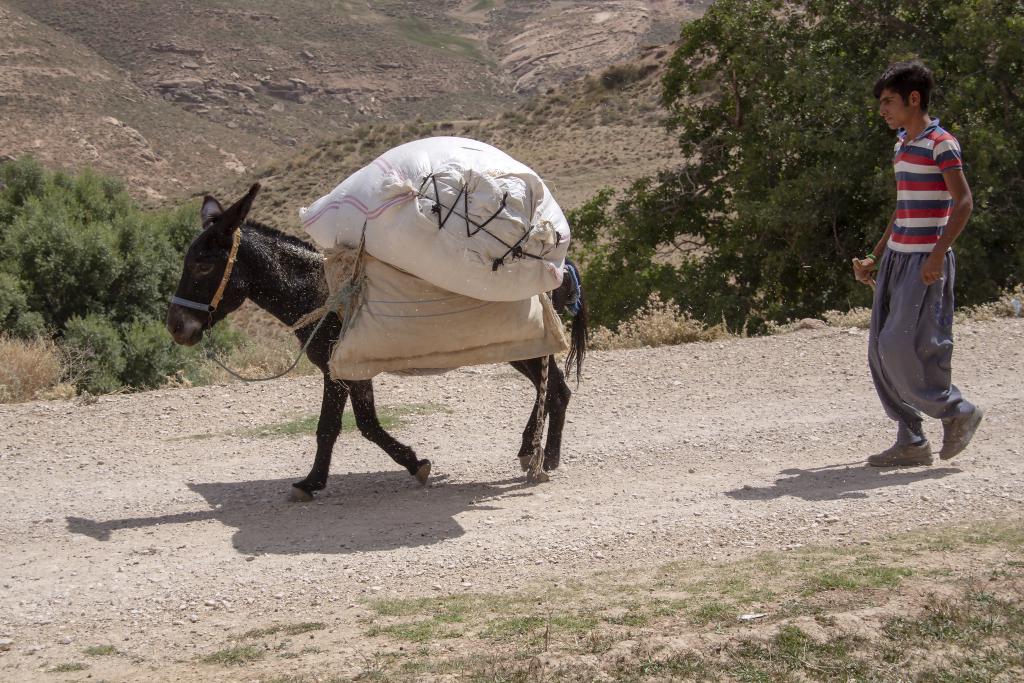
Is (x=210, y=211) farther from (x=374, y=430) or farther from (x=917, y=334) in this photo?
(x=917, y=334)

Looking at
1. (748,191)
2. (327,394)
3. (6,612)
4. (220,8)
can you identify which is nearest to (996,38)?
(748,191)

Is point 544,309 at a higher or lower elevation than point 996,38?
lower

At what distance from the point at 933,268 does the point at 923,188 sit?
1.44 feet

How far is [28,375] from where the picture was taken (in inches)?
367

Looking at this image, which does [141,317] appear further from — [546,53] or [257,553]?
[546,53]

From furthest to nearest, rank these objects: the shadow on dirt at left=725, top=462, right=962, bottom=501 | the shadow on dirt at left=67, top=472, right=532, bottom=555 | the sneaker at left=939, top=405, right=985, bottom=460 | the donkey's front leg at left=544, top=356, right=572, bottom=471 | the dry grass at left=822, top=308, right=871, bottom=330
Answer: the dry grass at left=822, top=308, right=871, bottom=330 → the donkey's front leg at left=544, top=356, right=572, bottom=471 → the sneaker at left=939, top=405, right=985, bottom=460 → the shadow on dirt at left=725, top=462, right=962, bottom=501 → the shadow on dirt at left=67, top=472, right=532, bottom=555

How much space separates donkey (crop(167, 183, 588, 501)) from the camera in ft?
19.3

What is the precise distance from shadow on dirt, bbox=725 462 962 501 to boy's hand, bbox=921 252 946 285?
1084 mm

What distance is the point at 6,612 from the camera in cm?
454

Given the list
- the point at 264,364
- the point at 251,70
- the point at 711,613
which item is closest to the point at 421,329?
the point at 711,613

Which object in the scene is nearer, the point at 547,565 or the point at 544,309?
the point at 547,565

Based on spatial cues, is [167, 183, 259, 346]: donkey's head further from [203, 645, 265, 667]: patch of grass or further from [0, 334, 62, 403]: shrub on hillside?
[0, 334, 62, 403]: shrub on hillside

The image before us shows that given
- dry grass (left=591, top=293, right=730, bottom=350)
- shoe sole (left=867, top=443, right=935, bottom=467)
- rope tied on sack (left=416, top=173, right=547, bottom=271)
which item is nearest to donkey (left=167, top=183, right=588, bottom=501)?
rope tied on sack (left=416, top=173, right=547, bottom=271)

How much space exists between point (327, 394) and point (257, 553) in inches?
44.7
